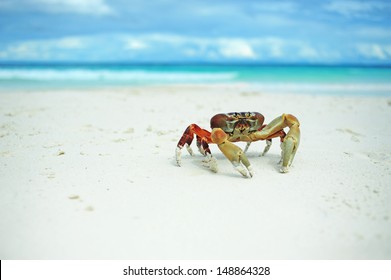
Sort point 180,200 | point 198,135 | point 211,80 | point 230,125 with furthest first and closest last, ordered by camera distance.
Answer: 1. point 211,80
2. point 198,135
3. point 230,125
4. point 180,200

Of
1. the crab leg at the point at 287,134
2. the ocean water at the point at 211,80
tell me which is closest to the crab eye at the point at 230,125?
the crab leg at the point at 287,134

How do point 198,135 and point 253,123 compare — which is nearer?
point 253,123

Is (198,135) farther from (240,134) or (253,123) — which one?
(253,123)

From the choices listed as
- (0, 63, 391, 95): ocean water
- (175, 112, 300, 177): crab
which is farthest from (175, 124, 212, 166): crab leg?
(0, 63, 391, 95): ocean water

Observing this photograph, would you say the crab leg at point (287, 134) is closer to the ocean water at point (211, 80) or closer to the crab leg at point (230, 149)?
the crab leg at point (230, 149)

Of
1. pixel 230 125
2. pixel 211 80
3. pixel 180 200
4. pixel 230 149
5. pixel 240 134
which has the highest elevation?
pixel 211 80

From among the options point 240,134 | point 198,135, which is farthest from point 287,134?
point 198,135
